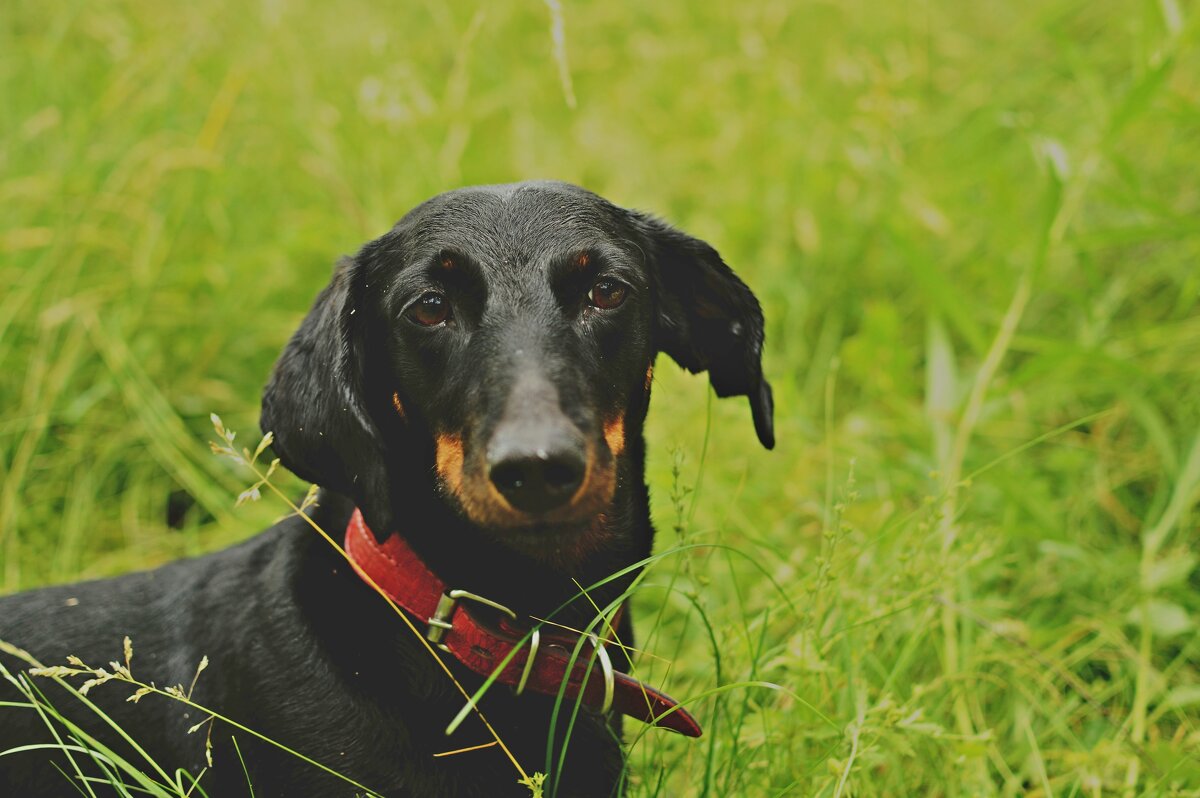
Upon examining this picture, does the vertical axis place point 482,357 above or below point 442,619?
above

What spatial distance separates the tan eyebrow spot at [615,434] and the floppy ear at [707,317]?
0.36 meters

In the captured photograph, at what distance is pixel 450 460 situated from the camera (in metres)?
2.07

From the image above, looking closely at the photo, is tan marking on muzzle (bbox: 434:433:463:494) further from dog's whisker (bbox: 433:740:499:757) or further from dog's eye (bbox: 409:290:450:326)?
dog's whisker (bbox: 433:740:499:757)

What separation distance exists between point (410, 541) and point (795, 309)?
2.67 metres

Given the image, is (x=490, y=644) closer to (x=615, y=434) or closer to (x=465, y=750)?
(x=465, y=750)

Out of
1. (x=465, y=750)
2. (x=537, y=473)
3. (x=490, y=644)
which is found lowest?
(x=465, y=750)

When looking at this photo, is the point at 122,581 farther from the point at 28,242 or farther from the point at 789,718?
the point at 28,242

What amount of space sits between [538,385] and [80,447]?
2.65m

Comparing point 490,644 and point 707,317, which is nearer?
point 490,644

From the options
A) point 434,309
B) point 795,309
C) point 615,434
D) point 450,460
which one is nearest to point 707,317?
point 615,434

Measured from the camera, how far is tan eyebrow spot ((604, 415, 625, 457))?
2.12 meters

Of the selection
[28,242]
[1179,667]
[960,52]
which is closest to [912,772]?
[1179,667]

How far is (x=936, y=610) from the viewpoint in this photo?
273cm

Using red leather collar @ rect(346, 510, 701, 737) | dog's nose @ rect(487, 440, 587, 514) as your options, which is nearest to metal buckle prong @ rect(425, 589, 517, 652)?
red leather collar @ rect(346, 510, 701, 737)
